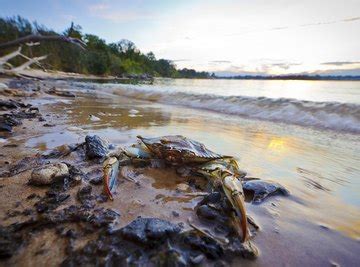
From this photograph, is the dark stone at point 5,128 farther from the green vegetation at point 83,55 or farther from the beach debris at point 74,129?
the green vegetation at point 83,55

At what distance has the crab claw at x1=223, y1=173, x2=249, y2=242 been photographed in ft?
5.18

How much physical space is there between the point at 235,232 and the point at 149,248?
1.90 ft

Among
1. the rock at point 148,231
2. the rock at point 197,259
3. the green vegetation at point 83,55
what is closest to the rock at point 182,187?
the rock at point 148,231

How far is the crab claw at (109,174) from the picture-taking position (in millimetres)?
2109

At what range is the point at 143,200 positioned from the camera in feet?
7.05

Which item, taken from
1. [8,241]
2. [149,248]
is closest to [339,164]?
[149,248]

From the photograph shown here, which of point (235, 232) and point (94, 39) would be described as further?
point (94, 39)

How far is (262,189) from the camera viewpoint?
246 centimetres

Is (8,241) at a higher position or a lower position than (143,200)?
higher

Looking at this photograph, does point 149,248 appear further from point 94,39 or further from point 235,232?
point 94,39

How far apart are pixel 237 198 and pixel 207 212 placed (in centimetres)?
31

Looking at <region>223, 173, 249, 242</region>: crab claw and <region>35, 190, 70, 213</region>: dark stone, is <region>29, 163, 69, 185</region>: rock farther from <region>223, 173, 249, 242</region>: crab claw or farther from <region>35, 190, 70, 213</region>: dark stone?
<region>223, 173, 249, 242</region>: crab claw

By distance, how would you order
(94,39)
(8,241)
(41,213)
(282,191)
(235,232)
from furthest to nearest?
(94,39) → (282,191) → (41,213) → (235,232) → (8,241)

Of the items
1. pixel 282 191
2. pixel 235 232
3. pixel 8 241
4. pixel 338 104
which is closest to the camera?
pixel 8 241
